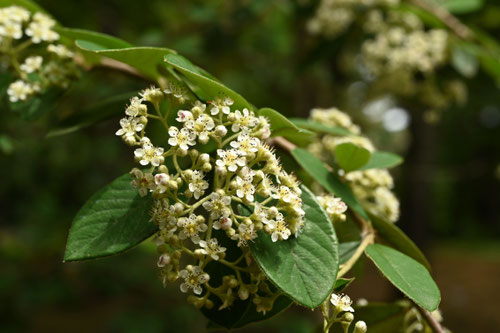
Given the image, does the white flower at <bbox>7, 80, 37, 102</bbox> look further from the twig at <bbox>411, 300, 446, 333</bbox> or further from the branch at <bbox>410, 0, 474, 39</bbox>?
the branch at <bbox>410, 0, 474, 39</bbox>

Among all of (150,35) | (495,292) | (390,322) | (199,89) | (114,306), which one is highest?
(199,89)

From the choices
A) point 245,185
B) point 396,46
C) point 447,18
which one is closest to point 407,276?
point 245,185

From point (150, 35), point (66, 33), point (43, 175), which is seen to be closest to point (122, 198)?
point (66, 33)

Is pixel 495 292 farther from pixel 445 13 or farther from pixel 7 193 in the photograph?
pixel 7 193

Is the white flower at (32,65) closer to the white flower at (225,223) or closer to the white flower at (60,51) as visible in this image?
the white flower at (60,51)

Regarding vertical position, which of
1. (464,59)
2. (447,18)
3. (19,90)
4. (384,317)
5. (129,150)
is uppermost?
(447,18)

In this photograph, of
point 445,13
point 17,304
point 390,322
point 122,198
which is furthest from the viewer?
point 17,304

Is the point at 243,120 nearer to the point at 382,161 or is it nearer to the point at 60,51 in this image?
the point at 382,161
